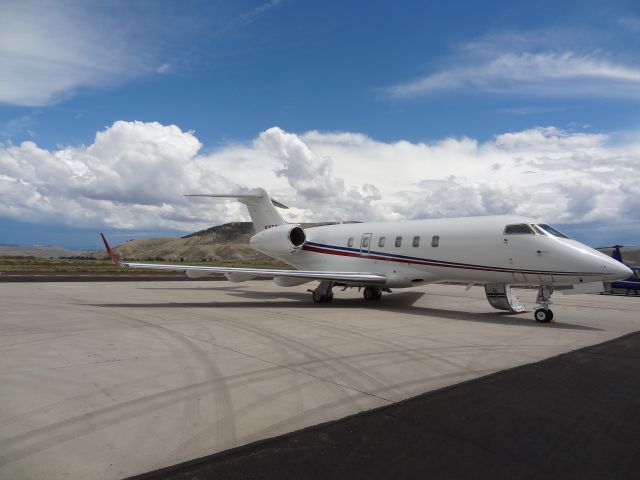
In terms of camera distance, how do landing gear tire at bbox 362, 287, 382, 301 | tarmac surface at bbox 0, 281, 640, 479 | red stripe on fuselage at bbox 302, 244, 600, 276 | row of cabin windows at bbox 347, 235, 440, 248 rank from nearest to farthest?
tarmac surface at bbox 0, 281, 640, 479 < red stripe on fuselage at bbox 302, 244, 600, 276 < row of cabin windows at bbox 347, 235, 440, 248 < landing gear tire at bbox 362, 287, 382, 301

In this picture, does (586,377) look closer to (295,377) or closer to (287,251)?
(295,377)

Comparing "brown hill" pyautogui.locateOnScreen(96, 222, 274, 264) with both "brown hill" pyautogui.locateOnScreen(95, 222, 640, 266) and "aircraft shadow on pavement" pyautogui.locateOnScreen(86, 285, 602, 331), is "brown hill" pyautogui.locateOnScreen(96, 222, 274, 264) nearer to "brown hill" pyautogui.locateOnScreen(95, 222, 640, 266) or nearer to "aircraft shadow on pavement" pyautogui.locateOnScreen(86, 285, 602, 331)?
"brown hill" pyautogui.locateOnScreen(95, 222, 640, 266)

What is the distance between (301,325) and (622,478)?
816 centimetres

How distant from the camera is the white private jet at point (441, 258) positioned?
1191 centimetres

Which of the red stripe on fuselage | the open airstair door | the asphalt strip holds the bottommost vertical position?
the asphalt strip

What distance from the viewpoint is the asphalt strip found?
3521mm

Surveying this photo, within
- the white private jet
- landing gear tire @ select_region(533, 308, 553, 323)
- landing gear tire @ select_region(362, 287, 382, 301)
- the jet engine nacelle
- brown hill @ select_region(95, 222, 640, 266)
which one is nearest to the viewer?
the white private jet

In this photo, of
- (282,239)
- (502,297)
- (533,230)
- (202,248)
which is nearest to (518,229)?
(533,230)

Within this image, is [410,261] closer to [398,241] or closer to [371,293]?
[398,241]

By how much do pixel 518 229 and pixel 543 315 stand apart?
2.50 meters

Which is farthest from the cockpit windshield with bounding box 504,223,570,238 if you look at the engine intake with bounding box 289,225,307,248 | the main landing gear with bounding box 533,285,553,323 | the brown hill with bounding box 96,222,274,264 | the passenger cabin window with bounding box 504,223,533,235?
the brown hill with bounding box 96,222,274,264

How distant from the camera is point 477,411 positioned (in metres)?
4.95

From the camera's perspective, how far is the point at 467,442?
13.5 feet

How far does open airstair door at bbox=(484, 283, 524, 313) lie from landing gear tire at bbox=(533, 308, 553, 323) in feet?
4.49
